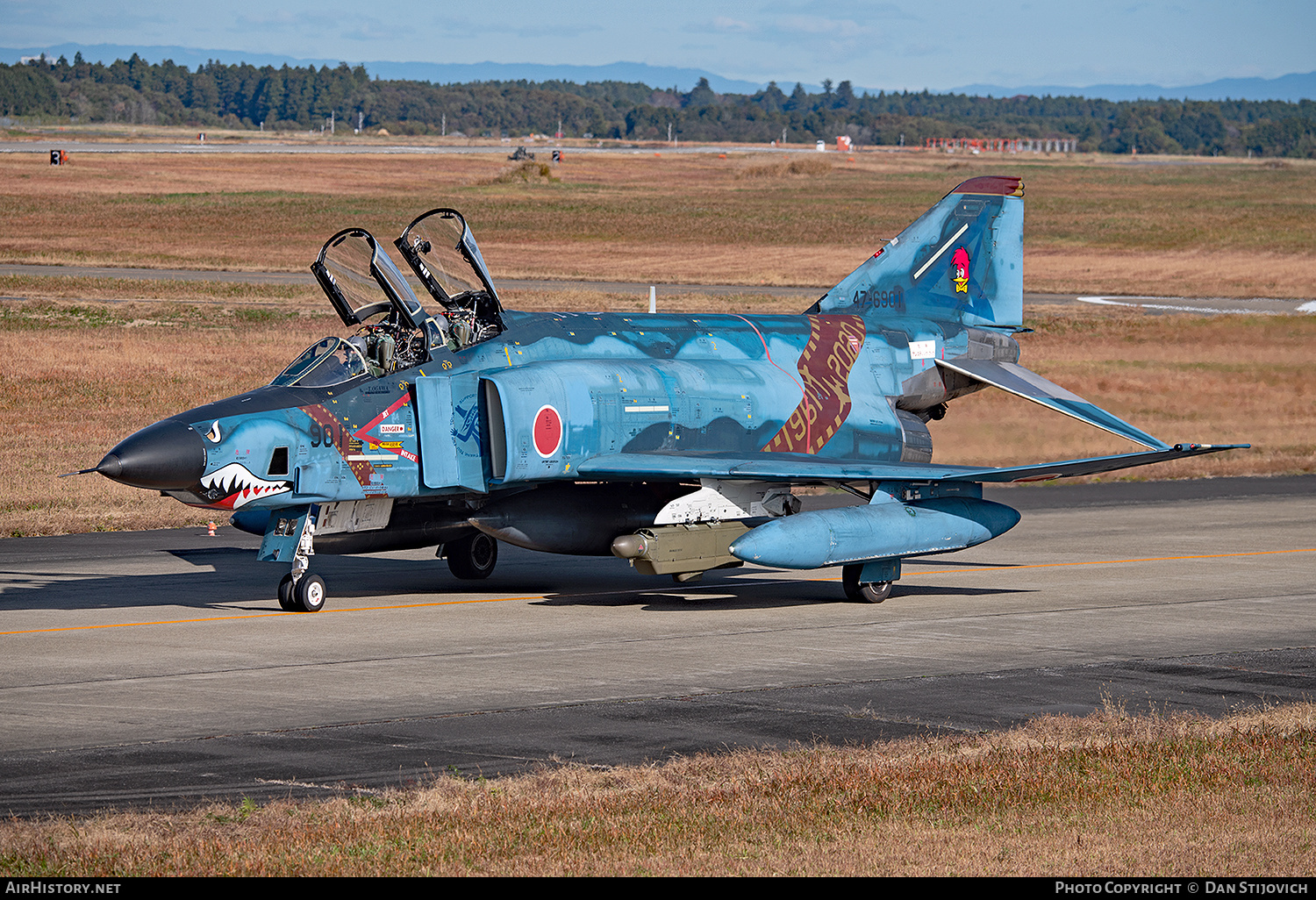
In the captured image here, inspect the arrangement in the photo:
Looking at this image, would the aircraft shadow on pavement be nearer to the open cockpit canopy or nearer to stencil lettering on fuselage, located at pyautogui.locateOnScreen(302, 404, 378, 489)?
stencil lettering on fuselage, located at pyautogui.locateOnScreen(302, 404, 378, 489)

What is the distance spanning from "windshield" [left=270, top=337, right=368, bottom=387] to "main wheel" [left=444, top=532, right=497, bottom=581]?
3407mm

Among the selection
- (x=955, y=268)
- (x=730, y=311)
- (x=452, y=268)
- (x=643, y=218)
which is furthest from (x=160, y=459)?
(x=643, y=218)

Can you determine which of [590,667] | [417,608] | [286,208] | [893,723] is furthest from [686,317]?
[286,208]

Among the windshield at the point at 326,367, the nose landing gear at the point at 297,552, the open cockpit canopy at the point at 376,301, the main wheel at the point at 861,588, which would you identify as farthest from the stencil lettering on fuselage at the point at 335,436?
the main wheel at the point at 861,588

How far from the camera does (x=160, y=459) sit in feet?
46.8

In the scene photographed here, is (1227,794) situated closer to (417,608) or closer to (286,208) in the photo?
(417,608)

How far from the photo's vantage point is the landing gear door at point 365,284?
1661 cm

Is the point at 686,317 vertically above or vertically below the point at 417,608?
above

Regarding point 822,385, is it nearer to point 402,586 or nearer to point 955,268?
point 955,268

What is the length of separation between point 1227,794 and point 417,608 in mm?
9486

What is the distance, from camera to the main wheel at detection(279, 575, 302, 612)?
16.1 m

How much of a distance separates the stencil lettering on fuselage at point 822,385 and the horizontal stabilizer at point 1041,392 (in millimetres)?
1487

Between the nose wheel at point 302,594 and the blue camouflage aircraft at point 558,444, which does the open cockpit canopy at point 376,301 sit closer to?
the blue camouflage aircraft at point 558,444

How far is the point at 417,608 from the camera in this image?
16938 millimetres
